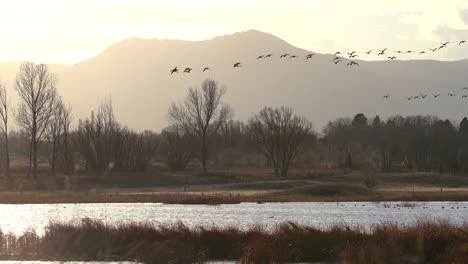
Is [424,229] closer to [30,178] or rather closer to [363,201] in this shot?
[363,201]

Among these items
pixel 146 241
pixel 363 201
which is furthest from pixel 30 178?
pixel 146 241

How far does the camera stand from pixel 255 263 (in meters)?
32.6

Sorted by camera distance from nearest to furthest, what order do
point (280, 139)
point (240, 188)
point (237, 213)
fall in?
point (237, 213) < point (240, 188) < point (280, 139)

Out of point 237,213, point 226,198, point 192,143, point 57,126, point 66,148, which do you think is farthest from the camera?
point 192,143

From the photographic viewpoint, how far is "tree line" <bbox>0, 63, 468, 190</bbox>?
123812 millimetres

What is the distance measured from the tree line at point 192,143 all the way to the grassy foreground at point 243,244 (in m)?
75.7

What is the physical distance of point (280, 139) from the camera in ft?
428

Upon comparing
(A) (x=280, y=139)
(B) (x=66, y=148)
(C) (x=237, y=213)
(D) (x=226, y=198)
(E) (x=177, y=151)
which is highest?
(A) (x=280, y=139)

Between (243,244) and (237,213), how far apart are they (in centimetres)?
2992

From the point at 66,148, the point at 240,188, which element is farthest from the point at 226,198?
the point at 66,148

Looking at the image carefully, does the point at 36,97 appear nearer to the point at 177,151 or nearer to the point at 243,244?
the point at 177,151

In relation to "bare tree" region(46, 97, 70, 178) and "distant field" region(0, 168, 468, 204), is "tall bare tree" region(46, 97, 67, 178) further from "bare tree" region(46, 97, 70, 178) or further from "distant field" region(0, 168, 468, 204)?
"distant field" region(0, 168, 468, 204)

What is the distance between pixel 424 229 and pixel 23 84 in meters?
95.4

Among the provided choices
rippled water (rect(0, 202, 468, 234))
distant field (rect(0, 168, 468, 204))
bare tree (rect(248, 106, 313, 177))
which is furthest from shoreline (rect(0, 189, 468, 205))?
bare tree (rect(248, 106, 313, 177))
